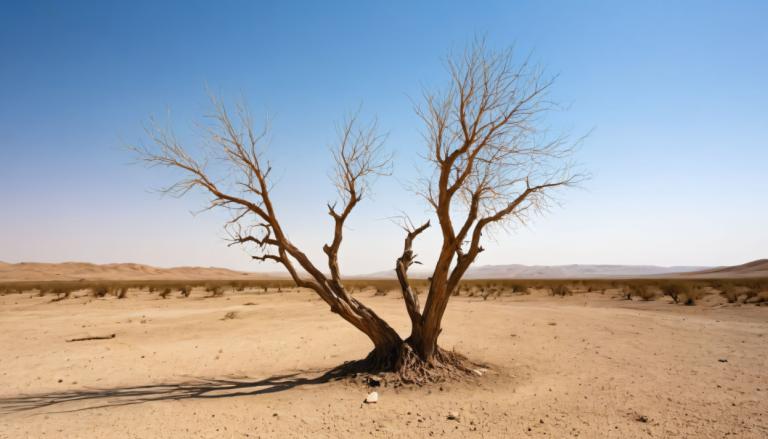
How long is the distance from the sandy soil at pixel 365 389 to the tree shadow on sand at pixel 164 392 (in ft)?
0.14

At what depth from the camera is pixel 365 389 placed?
7.55 meters

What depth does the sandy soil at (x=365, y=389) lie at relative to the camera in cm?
578

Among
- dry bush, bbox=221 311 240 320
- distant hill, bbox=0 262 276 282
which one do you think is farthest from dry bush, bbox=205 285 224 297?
distant hill, bbox=0 262 276 282

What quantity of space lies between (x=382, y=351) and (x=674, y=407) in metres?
4.67

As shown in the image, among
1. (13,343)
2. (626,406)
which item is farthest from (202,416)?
(13,343)

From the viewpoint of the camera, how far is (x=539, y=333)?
44.5 ft

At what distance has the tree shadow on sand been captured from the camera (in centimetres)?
713

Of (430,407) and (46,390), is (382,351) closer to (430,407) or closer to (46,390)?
(430,407)

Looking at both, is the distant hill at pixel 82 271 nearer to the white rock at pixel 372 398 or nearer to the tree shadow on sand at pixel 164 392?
the tree shadow on sand at pixel 164 392

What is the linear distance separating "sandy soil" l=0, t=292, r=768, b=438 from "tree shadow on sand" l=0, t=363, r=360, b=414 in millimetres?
42

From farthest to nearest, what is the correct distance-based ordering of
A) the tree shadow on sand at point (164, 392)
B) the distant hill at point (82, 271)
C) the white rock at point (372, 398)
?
the distant hill at point (82, 271), the tree shadow on sand at point (164, 392), the white rock at point (372, 398)

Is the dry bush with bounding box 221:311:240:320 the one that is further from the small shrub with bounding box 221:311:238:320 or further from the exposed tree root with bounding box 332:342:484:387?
the exposed tree root with bounding box 332:342:484:387

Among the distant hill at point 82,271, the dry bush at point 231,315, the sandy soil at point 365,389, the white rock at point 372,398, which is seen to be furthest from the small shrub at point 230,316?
the distant hill at point 82,271

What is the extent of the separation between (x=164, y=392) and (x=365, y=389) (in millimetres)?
3552
